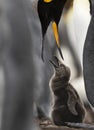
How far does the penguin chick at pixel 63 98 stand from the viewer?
1470mm

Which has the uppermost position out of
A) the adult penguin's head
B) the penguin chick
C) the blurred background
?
the adult penguin's head

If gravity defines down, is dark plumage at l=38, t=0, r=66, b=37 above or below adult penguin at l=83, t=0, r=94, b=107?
above

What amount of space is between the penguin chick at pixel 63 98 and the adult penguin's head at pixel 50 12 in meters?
0.06

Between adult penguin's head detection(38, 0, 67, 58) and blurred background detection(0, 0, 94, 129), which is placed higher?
adult penguin's head detection(38, 0, 67, 58)

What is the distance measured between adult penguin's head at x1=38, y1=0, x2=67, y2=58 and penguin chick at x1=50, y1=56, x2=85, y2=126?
6cm

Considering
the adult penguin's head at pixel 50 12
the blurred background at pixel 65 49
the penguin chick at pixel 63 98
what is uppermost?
the adult penguin's head at pixel 50 12

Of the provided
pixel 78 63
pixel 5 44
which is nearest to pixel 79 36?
pixel 78 63

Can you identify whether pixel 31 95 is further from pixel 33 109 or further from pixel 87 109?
pixel 87 109

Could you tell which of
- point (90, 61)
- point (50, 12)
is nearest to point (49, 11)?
point (50, 12)

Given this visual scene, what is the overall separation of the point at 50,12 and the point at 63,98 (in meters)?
0.18

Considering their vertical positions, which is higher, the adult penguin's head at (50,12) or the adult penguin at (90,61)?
the adult penguin's head at (50,12)

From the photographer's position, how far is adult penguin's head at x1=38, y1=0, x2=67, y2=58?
4.90 feet

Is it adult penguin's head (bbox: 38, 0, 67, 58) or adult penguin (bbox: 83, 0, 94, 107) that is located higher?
adult penguin's head (bbox: 38, 0, 67, 58)

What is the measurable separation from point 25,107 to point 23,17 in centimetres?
19
